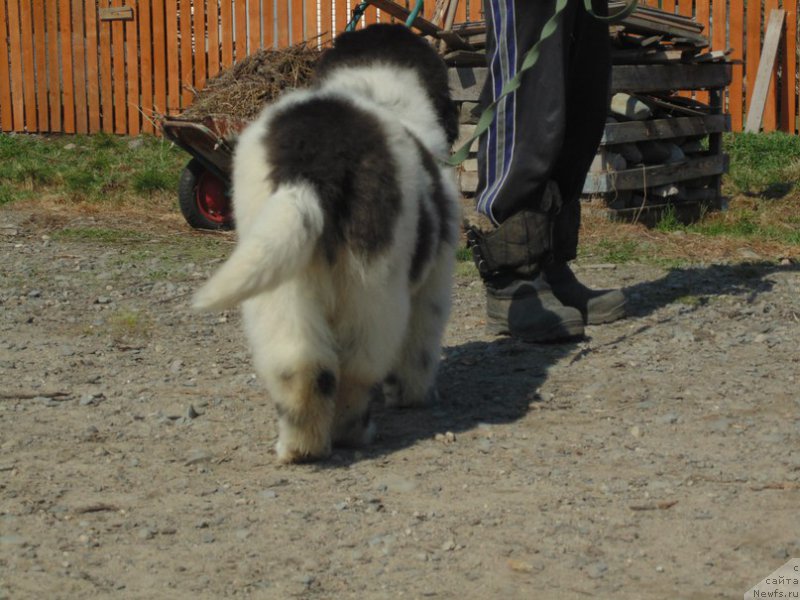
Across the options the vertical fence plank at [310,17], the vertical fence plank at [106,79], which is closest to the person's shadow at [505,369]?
the vertical fence plank at [310,17]

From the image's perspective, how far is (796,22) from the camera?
12039 mm

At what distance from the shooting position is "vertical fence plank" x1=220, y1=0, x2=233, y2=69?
1241 centimetres

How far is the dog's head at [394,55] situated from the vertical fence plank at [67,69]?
9.57 metres

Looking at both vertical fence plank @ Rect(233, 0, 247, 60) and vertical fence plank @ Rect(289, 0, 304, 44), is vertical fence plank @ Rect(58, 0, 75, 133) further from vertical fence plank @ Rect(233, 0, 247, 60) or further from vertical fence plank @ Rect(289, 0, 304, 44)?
vertical fence plank @ Rect(289, 0, 304, 44)

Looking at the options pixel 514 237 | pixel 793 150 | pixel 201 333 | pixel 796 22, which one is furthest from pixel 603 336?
pixel 796 22

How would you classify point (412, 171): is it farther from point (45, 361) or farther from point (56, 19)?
point (56, 19)

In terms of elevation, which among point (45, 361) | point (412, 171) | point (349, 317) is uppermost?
point (412, 171)

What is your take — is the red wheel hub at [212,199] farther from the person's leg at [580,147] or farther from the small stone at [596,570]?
the small stone at [596,570]

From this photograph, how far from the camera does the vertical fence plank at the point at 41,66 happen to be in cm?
1322

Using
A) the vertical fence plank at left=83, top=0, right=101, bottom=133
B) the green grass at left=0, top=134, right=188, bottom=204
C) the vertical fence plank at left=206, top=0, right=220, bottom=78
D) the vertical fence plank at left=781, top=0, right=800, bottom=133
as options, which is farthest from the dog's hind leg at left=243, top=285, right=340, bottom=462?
the vertical fence plank at left=83, top=0, right=101, bottom=133

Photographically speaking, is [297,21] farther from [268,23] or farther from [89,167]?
[89,167]

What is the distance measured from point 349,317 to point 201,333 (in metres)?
1.92

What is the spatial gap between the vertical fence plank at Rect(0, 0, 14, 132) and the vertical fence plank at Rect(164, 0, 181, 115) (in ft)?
6.85

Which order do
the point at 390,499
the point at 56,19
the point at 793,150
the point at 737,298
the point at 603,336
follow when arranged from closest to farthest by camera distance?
the point at 390,499 < the point at 603,336 < the point at 737,298 < the point at 793,150 < the point at 56,19
